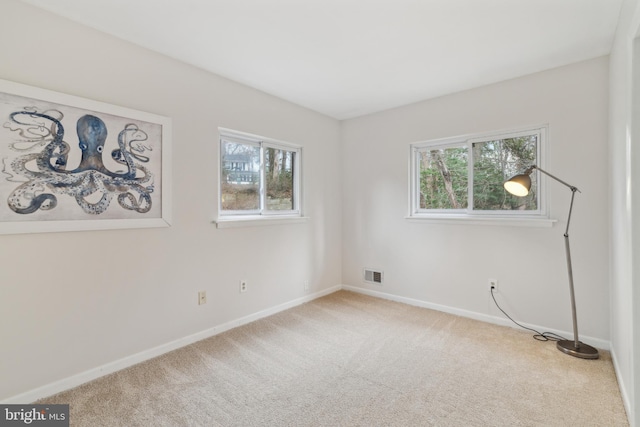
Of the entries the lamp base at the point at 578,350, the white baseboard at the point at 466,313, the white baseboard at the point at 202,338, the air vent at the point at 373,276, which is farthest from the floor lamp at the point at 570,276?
the air vent at the point at 373,276

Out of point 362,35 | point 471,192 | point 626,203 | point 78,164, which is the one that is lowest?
point 626,203

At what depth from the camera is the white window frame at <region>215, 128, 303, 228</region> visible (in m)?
2.85

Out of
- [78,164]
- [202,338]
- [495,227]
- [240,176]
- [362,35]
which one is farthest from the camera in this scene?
[240,176]

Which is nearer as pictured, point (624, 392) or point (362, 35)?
point (624, 392)

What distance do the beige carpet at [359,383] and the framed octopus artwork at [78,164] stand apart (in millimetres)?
1127

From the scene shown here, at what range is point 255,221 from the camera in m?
3.04

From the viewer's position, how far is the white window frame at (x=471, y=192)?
273cm

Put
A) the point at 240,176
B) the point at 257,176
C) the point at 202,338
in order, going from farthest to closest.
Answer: the point at 257,176
the point at 240,176
the point at 202,338

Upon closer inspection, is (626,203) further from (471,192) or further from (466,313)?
(466,313)

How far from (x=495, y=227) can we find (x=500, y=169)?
59 centimetres

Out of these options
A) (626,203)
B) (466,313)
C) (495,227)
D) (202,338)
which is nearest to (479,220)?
(495,227)

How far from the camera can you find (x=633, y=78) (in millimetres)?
1493

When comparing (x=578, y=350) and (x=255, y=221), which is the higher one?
(x=255, y=221)

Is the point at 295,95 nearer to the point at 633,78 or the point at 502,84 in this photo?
the point at 502,84
